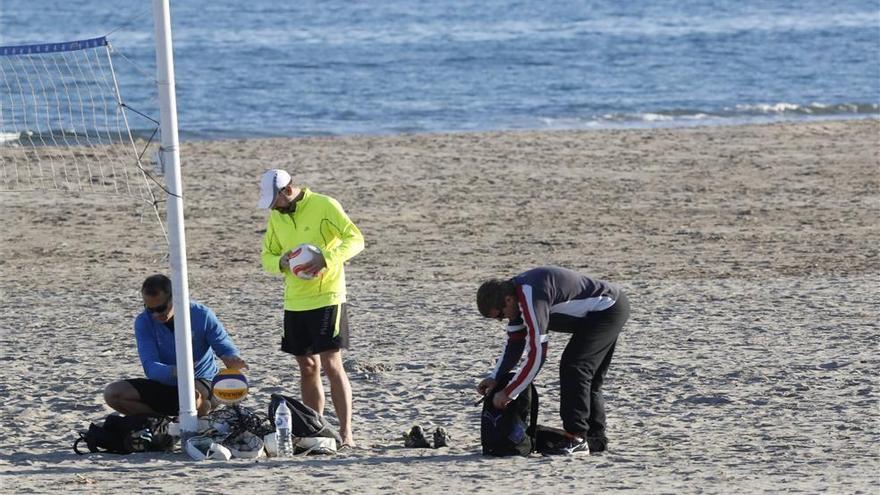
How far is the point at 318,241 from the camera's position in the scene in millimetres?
8023

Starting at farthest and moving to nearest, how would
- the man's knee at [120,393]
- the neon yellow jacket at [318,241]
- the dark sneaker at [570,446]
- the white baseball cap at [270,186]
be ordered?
the man's knee at [120,393]
the neon yellow jacket at [318,241]
the white baseball cap at [270,186]
the dark sneaker at [570,446]

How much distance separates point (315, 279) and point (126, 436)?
1283 millimetres

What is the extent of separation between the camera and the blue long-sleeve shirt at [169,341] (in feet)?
26.5

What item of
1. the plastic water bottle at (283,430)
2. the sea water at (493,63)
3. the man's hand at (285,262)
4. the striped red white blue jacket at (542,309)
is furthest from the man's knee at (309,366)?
the sea water at (493,63)

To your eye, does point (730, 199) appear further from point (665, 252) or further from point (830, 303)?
point (830, 303)

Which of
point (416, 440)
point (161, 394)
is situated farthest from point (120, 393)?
point (416, 440)

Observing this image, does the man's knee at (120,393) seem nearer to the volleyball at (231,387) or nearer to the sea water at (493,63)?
the volleyball at (231,387)

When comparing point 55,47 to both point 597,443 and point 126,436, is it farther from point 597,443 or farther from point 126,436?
point 597,443

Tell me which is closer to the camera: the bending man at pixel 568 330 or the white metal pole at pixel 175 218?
the white metal pole at pixel 175 218

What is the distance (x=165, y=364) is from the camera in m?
8.20

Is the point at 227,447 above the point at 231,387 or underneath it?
underneath

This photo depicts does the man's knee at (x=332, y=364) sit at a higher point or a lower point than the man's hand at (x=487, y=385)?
higher

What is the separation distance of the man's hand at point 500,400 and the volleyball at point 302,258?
1.15 meters

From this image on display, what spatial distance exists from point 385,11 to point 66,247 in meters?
43.5
